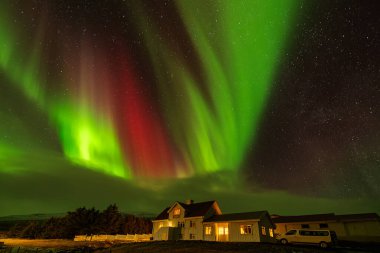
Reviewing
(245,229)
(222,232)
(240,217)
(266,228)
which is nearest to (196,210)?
(222,232)

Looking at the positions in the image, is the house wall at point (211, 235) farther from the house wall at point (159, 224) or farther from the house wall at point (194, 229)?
the house wall at point (159, 224)

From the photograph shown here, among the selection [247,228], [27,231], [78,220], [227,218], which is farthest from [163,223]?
[27,231]

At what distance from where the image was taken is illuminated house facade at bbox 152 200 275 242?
38438 millimetres

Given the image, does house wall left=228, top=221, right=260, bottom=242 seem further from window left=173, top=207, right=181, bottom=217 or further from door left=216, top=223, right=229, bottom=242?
window left=173, top=207, right=181, bottom=217

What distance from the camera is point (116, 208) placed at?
81.1m

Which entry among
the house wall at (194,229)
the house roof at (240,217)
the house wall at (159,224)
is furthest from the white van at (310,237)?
the house wall at (159,224)

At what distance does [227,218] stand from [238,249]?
13684 millimetres

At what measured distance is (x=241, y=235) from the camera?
127 ft

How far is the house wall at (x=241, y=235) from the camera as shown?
3749 cm

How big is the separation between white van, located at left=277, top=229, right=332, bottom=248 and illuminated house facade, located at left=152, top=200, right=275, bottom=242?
4.91 m

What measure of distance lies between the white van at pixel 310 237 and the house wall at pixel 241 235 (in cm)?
416

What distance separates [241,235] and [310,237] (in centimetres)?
1081

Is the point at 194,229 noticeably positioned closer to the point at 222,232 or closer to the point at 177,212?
the point at 177,212

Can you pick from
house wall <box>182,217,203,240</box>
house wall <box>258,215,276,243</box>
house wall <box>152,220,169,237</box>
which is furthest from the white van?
house wall <box>152,220,169,237</box>
